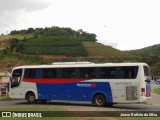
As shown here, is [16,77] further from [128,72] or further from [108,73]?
[128,72]

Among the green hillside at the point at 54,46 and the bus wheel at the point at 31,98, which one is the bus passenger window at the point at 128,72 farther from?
the green hillside at the point at 54,46

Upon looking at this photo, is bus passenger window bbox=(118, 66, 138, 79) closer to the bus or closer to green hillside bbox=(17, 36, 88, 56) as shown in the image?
the bus

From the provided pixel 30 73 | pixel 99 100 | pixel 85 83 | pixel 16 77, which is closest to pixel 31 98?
pixel 30 73

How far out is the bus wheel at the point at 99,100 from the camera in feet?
79.6

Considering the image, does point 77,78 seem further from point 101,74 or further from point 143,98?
point 143,98

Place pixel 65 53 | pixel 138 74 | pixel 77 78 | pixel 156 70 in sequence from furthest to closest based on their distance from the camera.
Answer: pixel 65 53, pixel 156 70, pixel 77 78, pixel 138 74

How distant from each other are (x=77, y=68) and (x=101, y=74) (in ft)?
5.72

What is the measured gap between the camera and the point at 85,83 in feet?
81.8

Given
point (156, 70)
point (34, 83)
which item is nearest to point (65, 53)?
point (156, 70)

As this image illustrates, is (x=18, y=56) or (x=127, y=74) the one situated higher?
(x=18, y=56)

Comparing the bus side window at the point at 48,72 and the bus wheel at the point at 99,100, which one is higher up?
the bus side window at the point at 48,72

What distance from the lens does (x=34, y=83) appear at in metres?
26.9

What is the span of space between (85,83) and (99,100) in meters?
1.41

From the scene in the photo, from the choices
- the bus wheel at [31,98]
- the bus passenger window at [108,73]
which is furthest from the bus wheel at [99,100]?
the bus wheel at [31,98]
